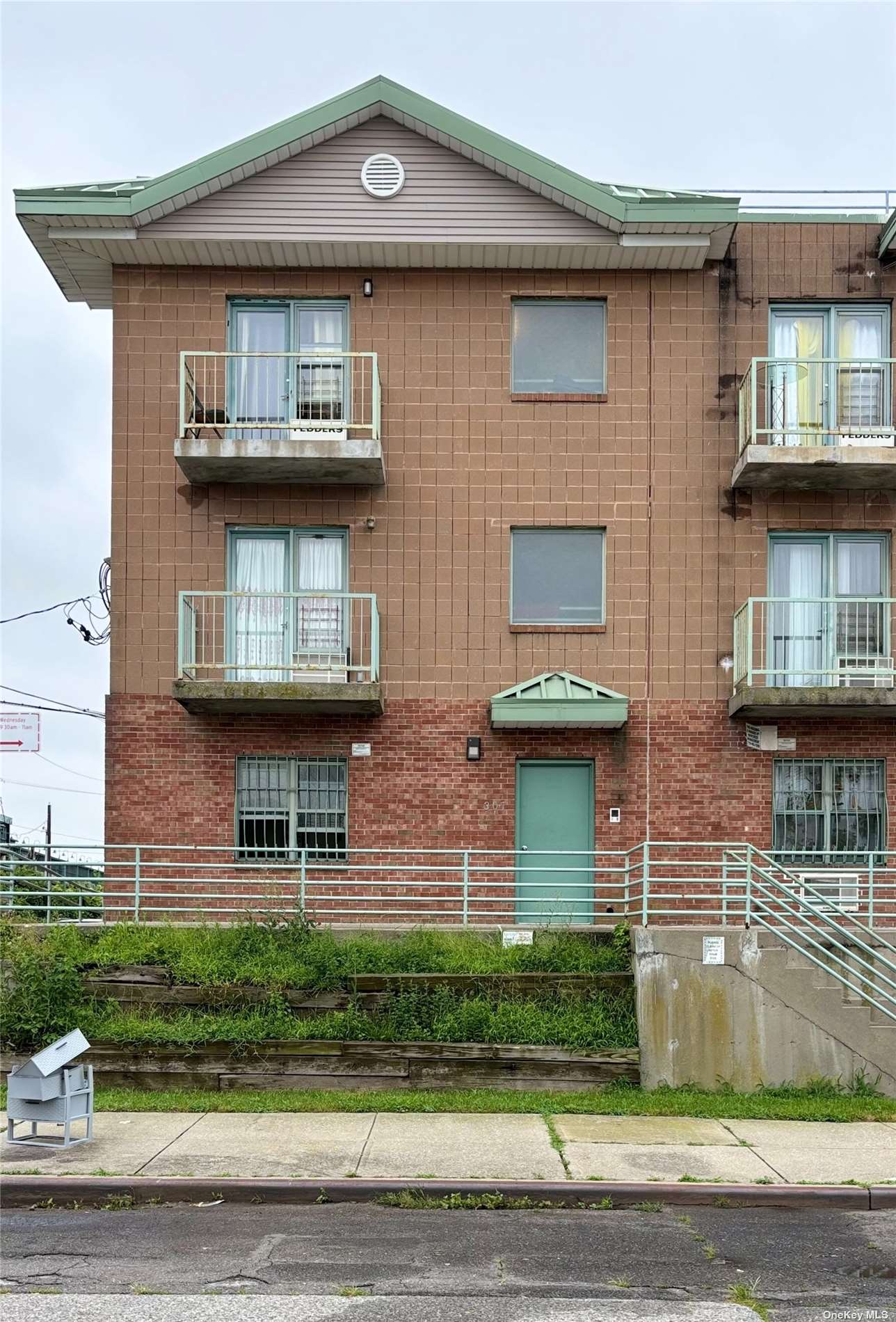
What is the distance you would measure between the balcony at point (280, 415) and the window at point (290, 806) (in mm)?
3869

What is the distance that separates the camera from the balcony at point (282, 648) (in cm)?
1762

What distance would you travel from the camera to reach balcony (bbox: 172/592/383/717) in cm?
1762

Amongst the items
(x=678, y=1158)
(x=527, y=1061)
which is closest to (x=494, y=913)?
(x=527, y=1061)

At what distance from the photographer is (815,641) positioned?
18.7 m

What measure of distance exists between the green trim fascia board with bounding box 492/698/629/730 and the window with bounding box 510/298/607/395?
4371mm

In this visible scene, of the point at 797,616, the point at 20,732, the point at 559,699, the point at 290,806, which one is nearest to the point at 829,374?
the point at 797,616

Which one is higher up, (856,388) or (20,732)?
(856,388)

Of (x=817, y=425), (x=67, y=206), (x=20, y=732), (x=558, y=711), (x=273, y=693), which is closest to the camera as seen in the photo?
(x=273, y=693)

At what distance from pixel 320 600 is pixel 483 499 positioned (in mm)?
2639

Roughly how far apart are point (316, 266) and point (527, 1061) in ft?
36.1

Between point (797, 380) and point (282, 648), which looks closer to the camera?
point (282, 648)

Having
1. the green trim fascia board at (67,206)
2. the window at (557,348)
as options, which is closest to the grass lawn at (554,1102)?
the window at (557,348)

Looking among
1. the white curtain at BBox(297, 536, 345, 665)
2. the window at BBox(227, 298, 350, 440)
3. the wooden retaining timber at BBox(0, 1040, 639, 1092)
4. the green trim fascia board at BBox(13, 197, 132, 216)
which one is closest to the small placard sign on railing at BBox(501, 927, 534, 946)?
the wooden retaining timber at BBox(0, 1040, 639, 1092)

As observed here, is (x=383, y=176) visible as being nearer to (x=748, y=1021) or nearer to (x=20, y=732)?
(x=748, y=1021)
